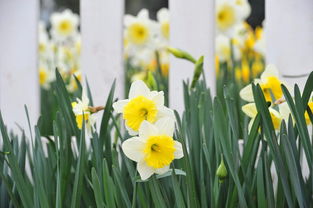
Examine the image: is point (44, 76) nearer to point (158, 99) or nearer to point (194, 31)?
point (194, 31)

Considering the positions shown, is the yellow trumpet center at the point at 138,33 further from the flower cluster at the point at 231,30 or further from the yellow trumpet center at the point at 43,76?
the yellow trumpet center at the point at 43,76

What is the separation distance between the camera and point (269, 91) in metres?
0.96

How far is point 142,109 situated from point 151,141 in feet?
0.22

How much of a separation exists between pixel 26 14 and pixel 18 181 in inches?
33.0

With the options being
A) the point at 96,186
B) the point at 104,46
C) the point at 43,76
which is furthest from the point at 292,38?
the point at 43,76

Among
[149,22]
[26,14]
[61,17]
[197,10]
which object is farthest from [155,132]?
[61,17]

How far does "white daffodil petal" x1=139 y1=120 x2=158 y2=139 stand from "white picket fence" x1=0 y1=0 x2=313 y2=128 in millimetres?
715

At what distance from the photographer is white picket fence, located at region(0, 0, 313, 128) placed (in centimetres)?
136

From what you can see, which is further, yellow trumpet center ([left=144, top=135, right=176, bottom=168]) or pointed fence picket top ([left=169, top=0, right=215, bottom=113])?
pointed fence picket top ([left=169, top=0, right=215, bottom=113])

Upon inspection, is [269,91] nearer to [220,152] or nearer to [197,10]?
[220,152]

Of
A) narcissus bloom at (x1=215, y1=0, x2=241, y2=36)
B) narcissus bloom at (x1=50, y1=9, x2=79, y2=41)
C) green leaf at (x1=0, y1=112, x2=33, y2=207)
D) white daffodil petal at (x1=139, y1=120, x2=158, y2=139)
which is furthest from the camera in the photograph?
narcissus bloom at (x1=50, y1=9, x2=79, y2=41)

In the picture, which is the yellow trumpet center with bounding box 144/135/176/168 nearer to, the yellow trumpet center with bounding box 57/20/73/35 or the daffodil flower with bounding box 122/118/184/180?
the daffodil flower with bounding box 122/118/184/180

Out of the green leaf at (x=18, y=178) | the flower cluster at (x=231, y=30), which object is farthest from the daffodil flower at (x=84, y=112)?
the flower cluster at (x=231, y=30)

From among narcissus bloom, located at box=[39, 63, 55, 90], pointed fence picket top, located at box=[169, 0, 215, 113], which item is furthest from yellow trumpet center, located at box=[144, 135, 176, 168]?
narcissus bloom, located at box=[39, 63, 55, 90]
